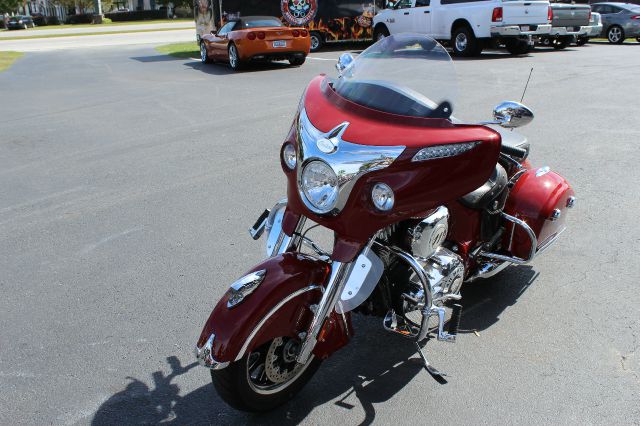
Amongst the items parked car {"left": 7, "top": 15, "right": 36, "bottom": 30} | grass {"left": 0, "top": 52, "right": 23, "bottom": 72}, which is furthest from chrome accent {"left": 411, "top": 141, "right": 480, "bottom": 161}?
parked car {"left": 7, "top": 15, "right": 36, "bottom": 30}

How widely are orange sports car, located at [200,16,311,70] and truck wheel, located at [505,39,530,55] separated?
6.14 metres

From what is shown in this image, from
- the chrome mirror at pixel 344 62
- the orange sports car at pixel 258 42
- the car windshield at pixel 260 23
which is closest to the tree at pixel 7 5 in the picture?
the orange sports car at pixel 258 42

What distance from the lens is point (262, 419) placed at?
9.90 feet

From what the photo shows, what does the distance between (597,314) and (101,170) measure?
539 cm

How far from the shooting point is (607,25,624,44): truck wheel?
850 inches

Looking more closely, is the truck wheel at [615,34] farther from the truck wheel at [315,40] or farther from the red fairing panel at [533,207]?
the red fairing panel at [533,207]

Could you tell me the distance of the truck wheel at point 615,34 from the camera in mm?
21578

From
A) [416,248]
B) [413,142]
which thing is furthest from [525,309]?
[413,142]

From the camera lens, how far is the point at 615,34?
21766 millimetres

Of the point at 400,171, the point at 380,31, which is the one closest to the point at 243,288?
the point at 400,171

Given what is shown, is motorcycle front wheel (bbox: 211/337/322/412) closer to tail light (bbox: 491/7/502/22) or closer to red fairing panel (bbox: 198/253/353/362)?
red fairing panel (bbox: 198/253/353/362)

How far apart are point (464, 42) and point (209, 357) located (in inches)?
646

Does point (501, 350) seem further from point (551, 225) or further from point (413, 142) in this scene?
point (413, 142)

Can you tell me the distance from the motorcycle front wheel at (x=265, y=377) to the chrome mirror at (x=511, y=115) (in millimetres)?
1576
